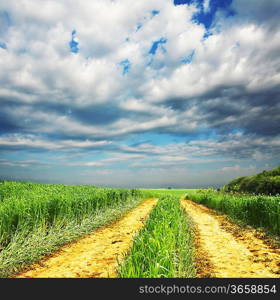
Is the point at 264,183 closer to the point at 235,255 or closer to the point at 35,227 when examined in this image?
the point at 235,255

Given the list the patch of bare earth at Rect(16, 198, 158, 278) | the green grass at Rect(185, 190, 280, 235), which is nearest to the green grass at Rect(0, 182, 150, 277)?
the patch of bare earth at Rect(16, 198, 158, 278)

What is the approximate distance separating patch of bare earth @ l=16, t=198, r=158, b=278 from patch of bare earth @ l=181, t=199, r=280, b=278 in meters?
2.14

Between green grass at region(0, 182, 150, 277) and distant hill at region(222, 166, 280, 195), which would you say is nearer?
green grass at region(0, 182, 150, 277)

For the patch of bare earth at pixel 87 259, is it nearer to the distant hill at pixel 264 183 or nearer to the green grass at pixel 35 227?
the green grass at pixel 35 227

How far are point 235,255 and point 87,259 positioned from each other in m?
4.11

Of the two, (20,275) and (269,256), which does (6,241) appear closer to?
(20,275)

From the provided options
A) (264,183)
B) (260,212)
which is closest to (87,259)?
(260,212)

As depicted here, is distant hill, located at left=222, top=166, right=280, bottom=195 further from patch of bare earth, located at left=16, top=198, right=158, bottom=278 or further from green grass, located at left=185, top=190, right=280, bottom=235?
patch of bare earth, located at left=16, top=198, right=158, bottom=278

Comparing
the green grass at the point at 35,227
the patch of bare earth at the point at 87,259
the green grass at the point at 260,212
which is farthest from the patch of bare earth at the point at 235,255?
the green grass at the point at 35,227

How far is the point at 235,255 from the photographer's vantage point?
7.75 meters

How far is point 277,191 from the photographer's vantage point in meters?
26.7

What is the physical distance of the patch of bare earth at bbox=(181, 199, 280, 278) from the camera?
6.17m
